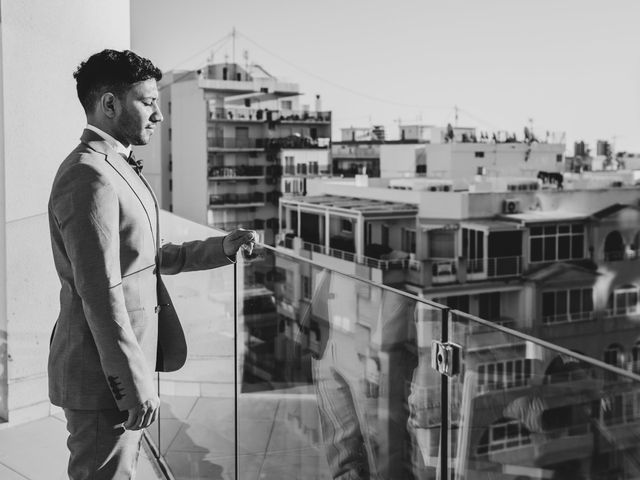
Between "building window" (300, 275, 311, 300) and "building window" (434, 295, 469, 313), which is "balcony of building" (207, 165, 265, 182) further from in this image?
"building window" (300, 275, 311, 300)

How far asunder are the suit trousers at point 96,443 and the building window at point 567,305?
27.4m

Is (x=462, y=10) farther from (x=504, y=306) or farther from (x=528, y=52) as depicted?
(x=504, y=306)

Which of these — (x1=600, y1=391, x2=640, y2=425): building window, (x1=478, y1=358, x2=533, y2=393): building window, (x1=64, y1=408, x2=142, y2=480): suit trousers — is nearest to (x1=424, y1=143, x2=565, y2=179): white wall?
(x1=478, y1=358, x2=533, y2=393): building window

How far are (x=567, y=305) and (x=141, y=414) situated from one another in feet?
95.8

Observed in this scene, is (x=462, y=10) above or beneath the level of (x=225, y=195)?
above

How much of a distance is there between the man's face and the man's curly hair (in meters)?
0.01

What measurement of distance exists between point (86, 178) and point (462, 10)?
69.1 m

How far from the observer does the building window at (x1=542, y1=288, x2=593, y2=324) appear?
1100 inches

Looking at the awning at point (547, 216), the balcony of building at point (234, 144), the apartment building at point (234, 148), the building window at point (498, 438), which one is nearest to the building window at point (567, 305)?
the awning at point (547, 216)

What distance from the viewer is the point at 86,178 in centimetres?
116

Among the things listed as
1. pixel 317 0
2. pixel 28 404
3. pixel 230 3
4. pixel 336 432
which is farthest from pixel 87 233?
pixel 317 0

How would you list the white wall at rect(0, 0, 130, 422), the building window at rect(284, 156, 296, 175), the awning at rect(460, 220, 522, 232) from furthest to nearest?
the building window at rect(284, 156, 296, 175) < the awning at rect(460, 220, 522, 232) < the white wall at rect(0, 0, 130, 422)

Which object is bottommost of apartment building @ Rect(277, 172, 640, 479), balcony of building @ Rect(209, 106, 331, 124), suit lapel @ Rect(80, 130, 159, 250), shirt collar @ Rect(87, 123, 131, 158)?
apartment building @ Rect(277, 172, 640, 479)

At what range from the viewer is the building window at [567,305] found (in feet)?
91.6
